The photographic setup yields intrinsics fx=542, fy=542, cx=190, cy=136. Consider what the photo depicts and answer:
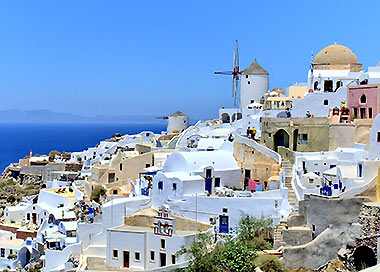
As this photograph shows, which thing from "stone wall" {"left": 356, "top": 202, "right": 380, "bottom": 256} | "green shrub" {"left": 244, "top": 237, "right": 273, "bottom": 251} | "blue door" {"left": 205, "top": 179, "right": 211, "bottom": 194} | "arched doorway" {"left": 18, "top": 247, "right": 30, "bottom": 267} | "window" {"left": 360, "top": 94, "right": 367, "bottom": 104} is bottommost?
"arched doorway" {"left": 18, "top": 247, "right": 30, "bottom": 267}

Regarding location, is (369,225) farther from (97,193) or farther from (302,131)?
(97,193)

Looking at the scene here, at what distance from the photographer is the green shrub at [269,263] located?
2172cm

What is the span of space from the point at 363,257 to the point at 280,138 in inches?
512

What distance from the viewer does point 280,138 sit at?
3334cm

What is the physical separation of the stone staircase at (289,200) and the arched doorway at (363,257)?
3130 millimetres

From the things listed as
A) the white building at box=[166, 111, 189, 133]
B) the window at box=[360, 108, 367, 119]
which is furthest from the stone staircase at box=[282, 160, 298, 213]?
the white building at box=[166, 111, 189, 133]

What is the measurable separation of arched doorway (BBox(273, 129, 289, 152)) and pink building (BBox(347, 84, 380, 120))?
405 centimetres

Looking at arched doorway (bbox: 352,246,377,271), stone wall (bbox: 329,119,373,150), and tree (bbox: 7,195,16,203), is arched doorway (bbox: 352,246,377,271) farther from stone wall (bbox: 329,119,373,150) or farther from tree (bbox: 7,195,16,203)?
tree (bbox: 7,195,16,203)

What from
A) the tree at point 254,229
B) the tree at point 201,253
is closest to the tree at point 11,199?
the tree at point 201,253

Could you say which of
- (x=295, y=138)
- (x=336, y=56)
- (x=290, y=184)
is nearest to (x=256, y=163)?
(x=295, y=138)

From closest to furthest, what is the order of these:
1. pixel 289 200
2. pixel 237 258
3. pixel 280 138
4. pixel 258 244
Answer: pixel 237 258
pixel 258 244
pixel 289 200
pixel 280 138

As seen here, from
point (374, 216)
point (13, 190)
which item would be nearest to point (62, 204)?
point (13, 190)

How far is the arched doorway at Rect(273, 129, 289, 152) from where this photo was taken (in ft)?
108

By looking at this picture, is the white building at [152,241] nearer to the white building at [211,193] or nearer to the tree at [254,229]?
the white building at [211,193]
